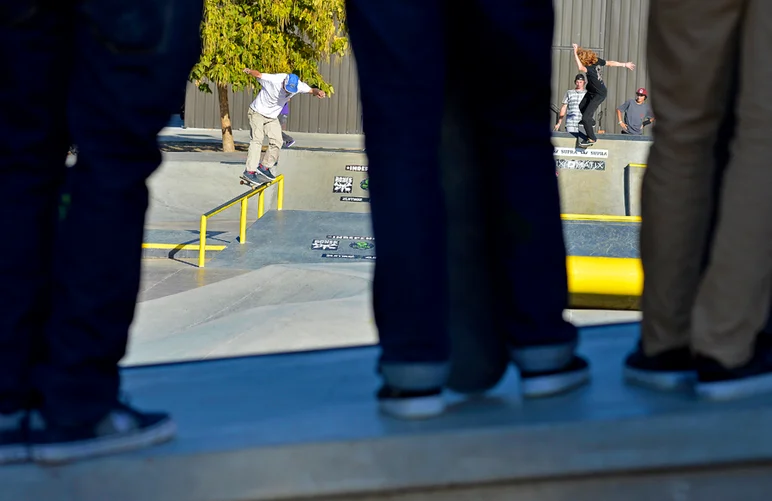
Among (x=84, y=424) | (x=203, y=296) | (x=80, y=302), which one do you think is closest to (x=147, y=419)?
(x=84, y=424)

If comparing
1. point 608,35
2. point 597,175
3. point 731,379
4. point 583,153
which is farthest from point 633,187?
point 608,35

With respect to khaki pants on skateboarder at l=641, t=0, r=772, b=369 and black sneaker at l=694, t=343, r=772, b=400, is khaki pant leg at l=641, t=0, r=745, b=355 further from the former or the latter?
black sneaker at l=694, t=343, r=772, b=400

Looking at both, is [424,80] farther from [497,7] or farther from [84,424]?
[84,424]

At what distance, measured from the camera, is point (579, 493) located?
132 cm

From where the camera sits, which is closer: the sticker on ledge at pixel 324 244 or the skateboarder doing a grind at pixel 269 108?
the sticker on ledge at pixel 324 244

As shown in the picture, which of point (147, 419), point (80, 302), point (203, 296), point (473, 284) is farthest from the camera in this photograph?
point (203, 296)

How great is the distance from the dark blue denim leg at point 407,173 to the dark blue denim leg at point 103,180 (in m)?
0.30

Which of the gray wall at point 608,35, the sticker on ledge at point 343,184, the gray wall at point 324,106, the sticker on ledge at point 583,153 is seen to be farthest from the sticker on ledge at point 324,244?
the gray wall at point 608,35

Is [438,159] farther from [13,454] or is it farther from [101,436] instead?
[13,454]

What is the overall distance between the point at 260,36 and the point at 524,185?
59.5 feet

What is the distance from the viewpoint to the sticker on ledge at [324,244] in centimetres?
A: 1032

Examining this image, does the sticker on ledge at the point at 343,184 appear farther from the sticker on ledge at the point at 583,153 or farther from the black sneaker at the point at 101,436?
the black sneaker at the point at 101,436

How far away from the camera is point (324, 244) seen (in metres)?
10.4

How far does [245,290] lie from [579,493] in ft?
16.7
